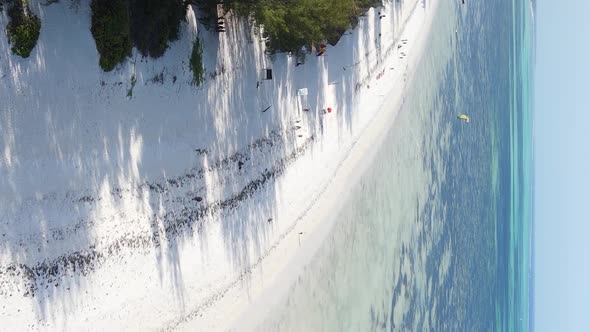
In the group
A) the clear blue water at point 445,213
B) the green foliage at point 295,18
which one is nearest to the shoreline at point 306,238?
the clear blue water at point 445,213

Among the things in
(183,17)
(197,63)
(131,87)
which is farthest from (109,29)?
(197,63)

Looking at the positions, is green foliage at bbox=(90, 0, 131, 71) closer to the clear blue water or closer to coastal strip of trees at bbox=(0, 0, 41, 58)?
coastal strip of trees at bbox=(0, 0, 41, 58)

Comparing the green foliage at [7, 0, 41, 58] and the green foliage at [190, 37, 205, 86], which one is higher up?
the green foliage at [7, 0, 41, 58]

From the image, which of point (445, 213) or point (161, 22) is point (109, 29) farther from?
point (445, 213)

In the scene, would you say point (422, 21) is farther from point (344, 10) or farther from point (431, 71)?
point (344, 10)

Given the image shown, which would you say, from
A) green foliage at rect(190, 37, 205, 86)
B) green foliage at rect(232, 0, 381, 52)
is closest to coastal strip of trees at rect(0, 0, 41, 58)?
green foliage at rect(190, 37, 205, 86)

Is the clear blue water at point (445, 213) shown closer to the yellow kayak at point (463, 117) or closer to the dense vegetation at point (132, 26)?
the yellow kayak at point (463, 117)

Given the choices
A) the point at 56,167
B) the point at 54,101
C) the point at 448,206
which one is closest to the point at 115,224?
the point at 56,167
